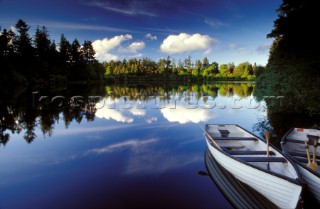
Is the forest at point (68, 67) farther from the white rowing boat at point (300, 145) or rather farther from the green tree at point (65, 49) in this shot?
the white rowing boat at point (300, 145)

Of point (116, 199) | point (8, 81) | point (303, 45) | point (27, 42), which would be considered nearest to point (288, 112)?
point (303, 45)

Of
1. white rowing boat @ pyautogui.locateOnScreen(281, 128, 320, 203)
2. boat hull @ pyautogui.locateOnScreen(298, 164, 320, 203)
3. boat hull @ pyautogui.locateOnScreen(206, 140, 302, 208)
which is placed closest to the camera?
boat hull @ pyautogui.locateOnScreen(206, 140, 302, 208)

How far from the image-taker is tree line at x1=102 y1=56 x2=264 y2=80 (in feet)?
319

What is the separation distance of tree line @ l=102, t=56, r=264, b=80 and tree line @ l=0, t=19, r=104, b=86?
25332 millimetres

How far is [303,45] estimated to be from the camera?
16.1 metres

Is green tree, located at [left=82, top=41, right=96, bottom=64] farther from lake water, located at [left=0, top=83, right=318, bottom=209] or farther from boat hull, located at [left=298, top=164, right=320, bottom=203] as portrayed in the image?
boat hull, located at [left=298, top=164, right=320, bottom=203]

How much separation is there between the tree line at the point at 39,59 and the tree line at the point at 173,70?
25332 millimetres

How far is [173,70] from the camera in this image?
355ft

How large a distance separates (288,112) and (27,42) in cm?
5273

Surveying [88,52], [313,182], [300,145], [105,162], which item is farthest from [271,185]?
[88,52]

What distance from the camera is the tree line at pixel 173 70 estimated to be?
97.3 metres

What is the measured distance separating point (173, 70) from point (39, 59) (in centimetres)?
6644

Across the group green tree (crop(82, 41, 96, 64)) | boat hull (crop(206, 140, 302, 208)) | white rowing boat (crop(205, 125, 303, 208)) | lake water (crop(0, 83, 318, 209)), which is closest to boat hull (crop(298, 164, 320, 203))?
white rowing boat (crop(205, 125, 303, 208))

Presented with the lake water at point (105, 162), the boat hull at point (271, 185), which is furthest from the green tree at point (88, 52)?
the boat hull at point (271, 185)
